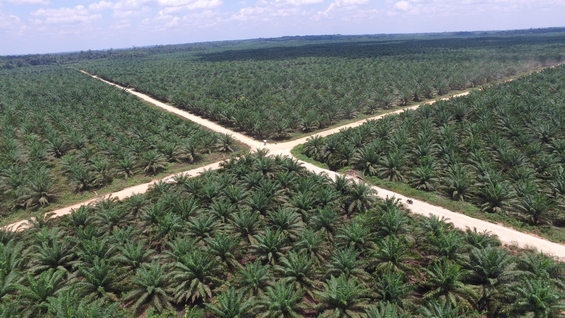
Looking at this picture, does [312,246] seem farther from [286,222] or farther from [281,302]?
[281,302]

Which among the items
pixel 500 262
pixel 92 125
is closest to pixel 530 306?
pixel 500 262

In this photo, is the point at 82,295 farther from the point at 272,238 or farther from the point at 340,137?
the point at 340,137

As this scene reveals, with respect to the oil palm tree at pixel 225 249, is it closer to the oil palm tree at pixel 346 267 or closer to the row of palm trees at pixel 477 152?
the oil palm tree at pixel 346 267

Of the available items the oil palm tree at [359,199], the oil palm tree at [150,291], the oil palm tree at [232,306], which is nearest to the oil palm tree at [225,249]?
the oil palm tree at [150,291]

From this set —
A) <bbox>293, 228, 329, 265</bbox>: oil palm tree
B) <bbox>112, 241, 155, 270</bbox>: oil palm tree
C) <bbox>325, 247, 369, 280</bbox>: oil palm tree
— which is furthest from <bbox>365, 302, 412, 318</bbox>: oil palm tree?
<bbox>112, 241, 155, 270</bbox>: oil palm tree

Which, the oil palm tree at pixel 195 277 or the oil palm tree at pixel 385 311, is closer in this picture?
the oil palm tree at pixel 385 311

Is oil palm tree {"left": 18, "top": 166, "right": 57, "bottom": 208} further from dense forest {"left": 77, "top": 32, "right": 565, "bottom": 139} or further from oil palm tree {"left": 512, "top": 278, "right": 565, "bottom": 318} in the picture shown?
oil palm tree {"left": 512, "top": 278, "right": 565, "bottom": 318}
